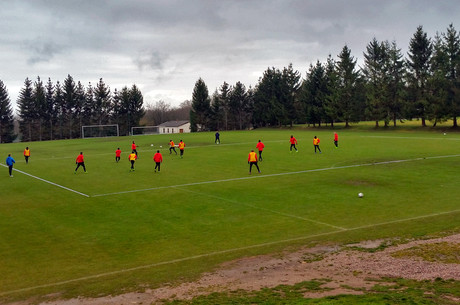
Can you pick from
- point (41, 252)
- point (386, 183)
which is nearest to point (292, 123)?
point (386, 183)

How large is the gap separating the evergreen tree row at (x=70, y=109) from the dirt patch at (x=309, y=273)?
369ft

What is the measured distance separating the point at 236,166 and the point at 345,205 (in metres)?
17.1

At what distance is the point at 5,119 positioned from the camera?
118 meters

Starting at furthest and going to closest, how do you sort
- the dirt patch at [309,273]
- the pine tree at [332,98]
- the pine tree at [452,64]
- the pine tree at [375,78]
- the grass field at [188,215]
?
the pine tree at [332,98]
the pine tree at [375,78]
the pine tree at [452,64]
the grass field at [188,215]
the dirt patch at [309,273]

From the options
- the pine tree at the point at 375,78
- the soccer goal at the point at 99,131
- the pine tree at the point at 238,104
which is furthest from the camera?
the pine tree at the point at 238,104

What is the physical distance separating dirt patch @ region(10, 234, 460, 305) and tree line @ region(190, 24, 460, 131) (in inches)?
2725

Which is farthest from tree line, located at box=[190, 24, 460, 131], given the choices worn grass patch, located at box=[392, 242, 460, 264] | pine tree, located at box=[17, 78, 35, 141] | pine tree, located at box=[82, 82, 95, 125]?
worn grass patch, located at box=[392, 242, 460, 264]

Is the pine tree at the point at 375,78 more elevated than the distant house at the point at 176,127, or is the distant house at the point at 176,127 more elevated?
the pine tree at the point at 375,78

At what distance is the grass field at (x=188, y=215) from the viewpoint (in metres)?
14.7

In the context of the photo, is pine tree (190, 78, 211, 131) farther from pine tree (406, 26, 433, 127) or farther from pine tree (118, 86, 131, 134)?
pine tree (406, 26, 433, 127)

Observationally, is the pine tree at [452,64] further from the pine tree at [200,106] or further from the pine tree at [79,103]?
the pine tree at [79,103]

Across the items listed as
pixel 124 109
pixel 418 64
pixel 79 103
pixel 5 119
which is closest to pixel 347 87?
pixel 418 64

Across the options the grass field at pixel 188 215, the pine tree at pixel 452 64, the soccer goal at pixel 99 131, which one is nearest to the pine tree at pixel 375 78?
the pine tree at pixel 452 64

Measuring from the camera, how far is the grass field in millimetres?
14695
